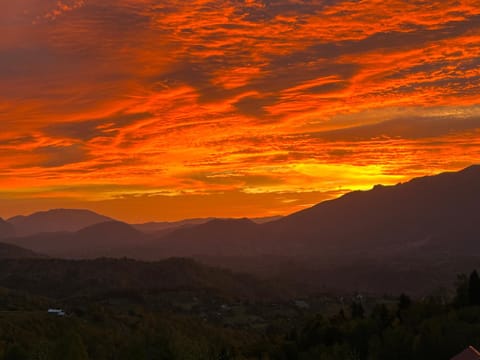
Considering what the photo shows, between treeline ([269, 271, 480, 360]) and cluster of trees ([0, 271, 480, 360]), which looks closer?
treeline ([269, 271, 480, 360])

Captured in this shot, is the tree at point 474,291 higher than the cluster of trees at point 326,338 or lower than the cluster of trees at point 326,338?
higher

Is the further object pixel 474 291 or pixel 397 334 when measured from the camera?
pixel 474 291

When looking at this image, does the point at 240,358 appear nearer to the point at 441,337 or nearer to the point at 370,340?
the point at 370,340

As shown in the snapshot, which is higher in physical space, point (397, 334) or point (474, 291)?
point (474, 291)

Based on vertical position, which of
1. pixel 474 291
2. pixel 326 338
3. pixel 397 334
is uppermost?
pixel 474 291

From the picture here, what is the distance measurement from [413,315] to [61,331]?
93487 mm

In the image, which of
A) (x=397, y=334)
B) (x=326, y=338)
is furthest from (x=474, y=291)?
(x=326, y=338)

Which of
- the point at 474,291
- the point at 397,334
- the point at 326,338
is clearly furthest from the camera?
the point at 474,291

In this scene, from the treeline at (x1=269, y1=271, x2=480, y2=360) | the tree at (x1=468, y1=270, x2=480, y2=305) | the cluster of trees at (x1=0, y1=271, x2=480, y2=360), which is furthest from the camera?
the tree at (x1=468, y1=270, x2=480, y2=305)

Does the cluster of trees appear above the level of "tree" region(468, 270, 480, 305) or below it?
below

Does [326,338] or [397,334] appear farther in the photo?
[326,338]

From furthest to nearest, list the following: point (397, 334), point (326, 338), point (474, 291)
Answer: point (474, 291) → point (326, 338) → point (397, 334)

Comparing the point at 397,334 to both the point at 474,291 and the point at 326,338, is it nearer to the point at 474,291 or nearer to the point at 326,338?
the point at 326,338

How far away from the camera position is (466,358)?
208 feet
